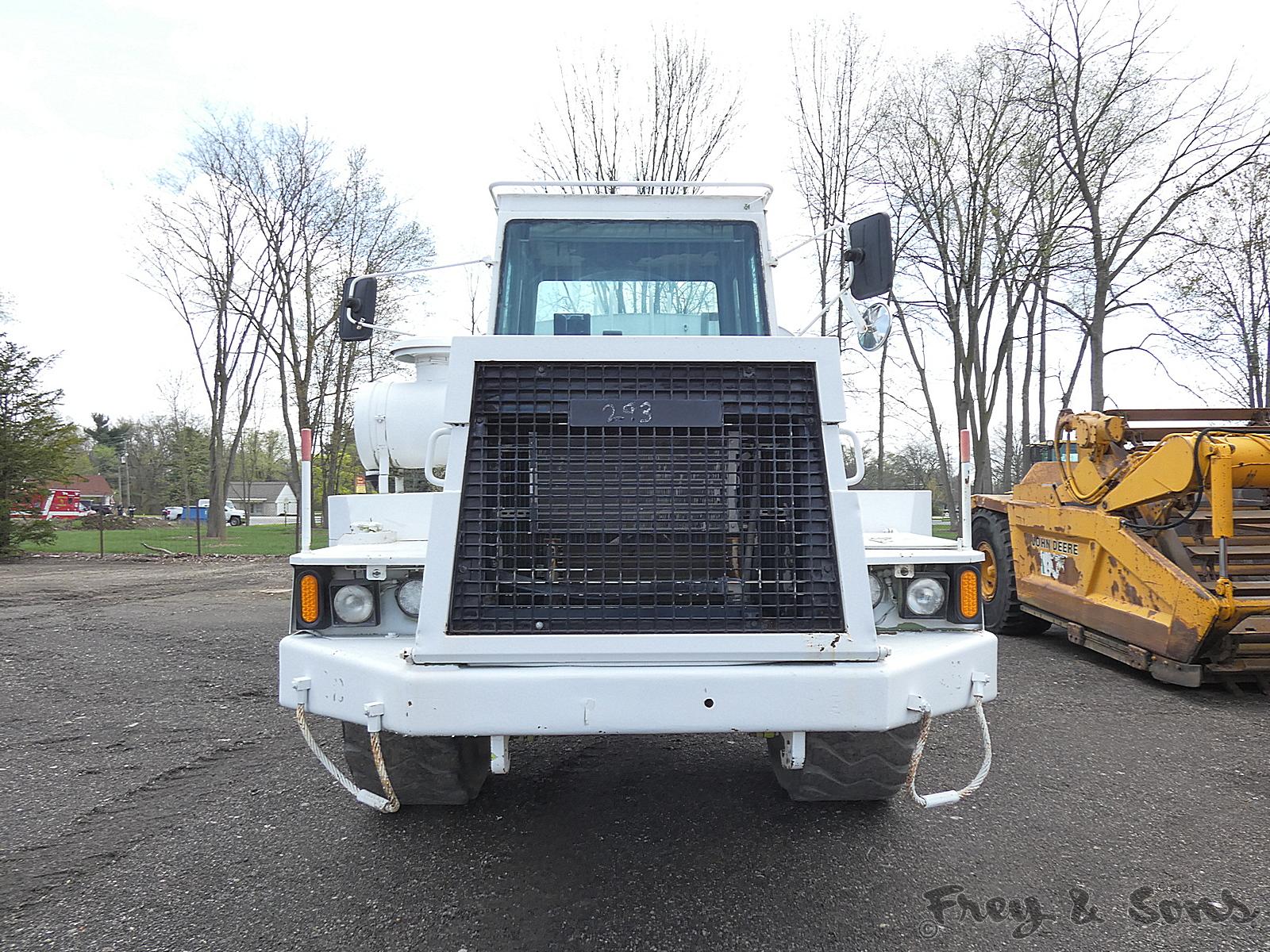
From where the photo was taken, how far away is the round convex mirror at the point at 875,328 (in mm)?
3439

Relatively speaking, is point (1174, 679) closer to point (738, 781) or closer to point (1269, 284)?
point (738, 781)

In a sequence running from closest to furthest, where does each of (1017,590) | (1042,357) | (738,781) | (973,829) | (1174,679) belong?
(973,829) → (738,781) → (1174,679) → (1017,590) → (1042,357)

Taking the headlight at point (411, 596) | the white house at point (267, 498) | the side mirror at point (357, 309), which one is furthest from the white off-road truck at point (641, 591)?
the white house at point (267, 498)

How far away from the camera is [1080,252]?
18750mm

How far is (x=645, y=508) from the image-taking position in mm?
2652

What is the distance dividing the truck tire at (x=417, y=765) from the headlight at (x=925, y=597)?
5.51ft

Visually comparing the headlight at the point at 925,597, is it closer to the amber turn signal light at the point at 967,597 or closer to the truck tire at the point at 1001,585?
the amber turn signal light at the point at 967,597

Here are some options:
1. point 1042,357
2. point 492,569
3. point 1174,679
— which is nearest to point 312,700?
point 492,569

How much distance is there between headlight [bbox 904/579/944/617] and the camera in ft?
9.64

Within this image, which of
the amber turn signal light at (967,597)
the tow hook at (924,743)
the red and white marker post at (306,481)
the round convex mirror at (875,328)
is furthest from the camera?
the round convex mirror at (875,328)

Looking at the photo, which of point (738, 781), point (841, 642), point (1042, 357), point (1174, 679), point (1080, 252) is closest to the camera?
point (841, 642)

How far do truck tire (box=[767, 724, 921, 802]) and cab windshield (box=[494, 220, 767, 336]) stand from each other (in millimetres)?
1917

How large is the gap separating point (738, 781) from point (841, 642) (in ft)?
5.47

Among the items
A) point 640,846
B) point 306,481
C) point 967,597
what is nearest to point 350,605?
point 306,481
